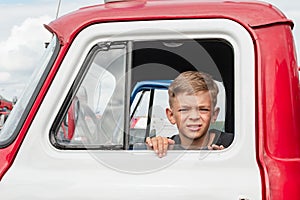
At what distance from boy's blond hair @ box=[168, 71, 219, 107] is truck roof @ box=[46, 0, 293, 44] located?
28 cm

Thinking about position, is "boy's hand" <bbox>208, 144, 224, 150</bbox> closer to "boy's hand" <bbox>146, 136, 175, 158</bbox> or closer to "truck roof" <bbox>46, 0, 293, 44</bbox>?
"boy's hand" <bbox>146, 136, 175, 158</bbox>

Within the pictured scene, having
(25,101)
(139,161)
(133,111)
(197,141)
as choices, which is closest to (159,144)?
(139,161)

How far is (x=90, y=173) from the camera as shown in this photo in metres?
2.11

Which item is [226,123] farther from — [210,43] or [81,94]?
[81,94]

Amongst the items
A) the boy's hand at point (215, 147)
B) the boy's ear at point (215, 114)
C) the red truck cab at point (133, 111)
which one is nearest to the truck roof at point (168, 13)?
the red truck cab at point (133, 111)

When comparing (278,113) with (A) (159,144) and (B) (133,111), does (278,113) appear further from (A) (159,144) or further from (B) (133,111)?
(B) (133,111)

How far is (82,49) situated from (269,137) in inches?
33.1

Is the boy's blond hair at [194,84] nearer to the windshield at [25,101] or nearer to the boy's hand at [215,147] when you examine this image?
the boy's hand at [215,147]

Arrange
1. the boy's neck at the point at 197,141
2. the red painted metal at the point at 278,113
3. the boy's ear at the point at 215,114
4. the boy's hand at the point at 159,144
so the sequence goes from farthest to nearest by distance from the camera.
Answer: the boy's ear at the point at 215,114 → the boy's neck at the point at 197,141 → the boy's hand at the point at 159,144 → the red painted metal at the point at 278,113

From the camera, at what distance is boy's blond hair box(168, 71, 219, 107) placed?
2.34m

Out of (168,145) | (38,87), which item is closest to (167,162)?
(168,145)

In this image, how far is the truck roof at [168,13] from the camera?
7.27ft

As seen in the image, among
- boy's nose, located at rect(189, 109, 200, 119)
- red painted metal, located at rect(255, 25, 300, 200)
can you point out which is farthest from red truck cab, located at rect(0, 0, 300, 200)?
boy's nose, located at rect(189, 109, 200, 119)

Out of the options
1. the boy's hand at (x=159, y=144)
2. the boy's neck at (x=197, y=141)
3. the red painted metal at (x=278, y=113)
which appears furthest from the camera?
the boy's neck at (x=197, y=141)
